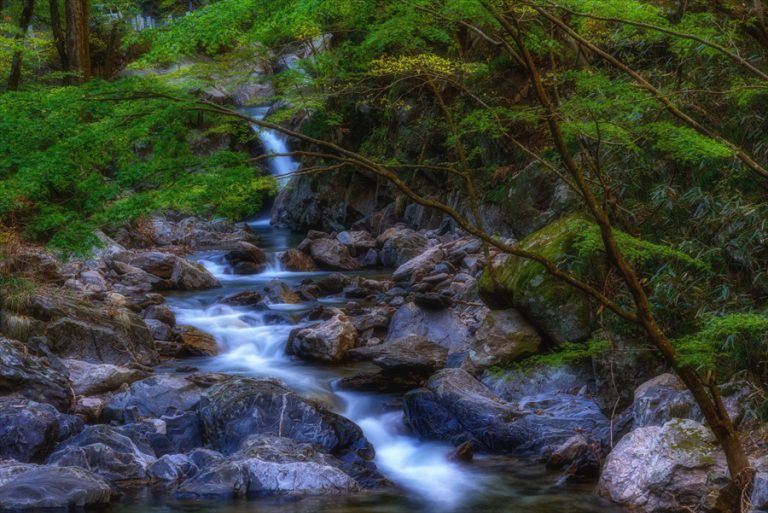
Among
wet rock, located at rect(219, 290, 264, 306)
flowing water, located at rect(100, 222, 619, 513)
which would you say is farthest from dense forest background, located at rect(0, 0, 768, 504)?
wet rock, located at rect(219, 290, 264, 306)

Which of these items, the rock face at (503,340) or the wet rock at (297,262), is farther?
the wet rock at (297,262)

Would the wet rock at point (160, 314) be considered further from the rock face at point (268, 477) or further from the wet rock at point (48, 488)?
the wet rock at point (48, 488)

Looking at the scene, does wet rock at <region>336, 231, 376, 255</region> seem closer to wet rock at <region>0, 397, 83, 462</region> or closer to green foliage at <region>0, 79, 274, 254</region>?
wet rock at <region>0, 397, 83, 462</region>

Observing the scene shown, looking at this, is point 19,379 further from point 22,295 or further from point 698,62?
point 698,62

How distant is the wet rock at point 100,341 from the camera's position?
35.9 feet

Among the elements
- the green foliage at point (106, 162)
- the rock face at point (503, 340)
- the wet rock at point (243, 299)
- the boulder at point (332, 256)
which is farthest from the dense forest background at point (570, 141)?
the boulder at point (332, 256)

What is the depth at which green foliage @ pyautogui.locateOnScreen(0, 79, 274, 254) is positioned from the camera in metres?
5.60

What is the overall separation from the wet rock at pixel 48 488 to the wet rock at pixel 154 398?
65.0 inches

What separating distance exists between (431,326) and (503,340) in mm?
A: 2068

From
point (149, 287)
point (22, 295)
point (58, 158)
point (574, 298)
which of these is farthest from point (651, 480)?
point (149, 287)

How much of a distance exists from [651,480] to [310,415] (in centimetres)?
366

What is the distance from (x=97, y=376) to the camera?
398 inches

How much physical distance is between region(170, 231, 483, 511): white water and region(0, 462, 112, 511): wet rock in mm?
2920

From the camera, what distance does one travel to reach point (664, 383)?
328 inches
